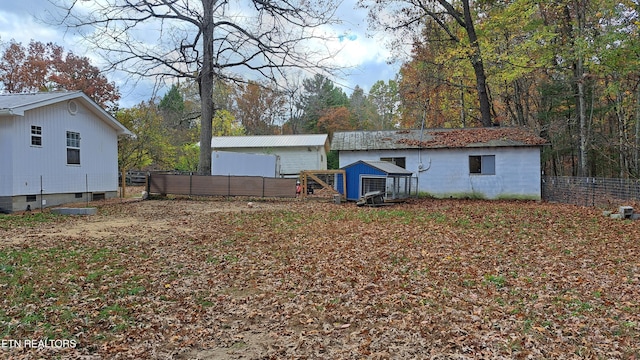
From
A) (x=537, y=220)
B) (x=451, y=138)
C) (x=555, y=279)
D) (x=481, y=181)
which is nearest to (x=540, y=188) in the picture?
(x=481, y=181)

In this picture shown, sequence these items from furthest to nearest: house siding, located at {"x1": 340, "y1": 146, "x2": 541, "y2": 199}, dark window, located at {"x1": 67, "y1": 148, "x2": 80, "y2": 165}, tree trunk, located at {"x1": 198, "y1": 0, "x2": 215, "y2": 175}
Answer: tree trunk, located at {"x1": 198, "y1": 0, "x2": 215, "y2": 175}, house siding, located at {"x1": 340, "y1": 146, "x2": 541, "y2": 199}, dark window, located at {"x1": 67, "y1": 148, "x2": 80, "y2": 165}

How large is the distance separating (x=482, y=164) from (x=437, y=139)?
7.94 ft

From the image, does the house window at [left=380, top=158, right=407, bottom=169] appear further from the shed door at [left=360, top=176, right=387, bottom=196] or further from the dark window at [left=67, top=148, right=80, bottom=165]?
the dark window at [left=67, top=148, right=80, bottom=165]

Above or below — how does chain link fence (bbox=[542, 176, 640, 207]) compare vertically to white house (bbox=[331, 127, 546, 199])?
below

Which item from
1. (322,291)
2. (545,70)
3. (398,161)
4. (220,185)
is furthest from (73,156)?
(545,70)

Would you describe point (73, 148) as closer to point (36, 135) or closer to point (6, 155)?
point (36, 135)

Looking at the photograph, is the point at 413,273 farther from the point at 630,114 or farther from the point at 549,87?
the point at 630,114

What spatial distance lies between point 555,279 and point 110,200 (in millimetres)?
15764

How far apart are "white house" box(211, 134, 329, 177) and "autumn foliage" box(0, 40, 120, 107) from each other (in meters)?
11.5

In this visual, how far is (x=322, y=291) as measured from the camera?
5289mm

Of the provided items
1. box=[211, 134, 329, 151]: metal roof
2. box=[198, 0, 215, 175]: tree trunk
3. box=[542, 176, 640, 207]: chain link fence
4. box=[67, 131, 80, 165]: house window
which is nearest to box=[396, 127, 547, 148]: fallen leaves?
box=[542, 176, 640, 207]: chain link fence

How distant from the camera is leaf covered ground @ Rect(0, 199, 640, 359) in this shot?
12.3 ft

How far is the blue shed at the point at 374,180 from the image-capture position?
15.5 metres

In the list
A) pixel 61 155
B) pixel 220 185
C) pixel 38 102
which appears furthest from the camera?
pixel 220 185
